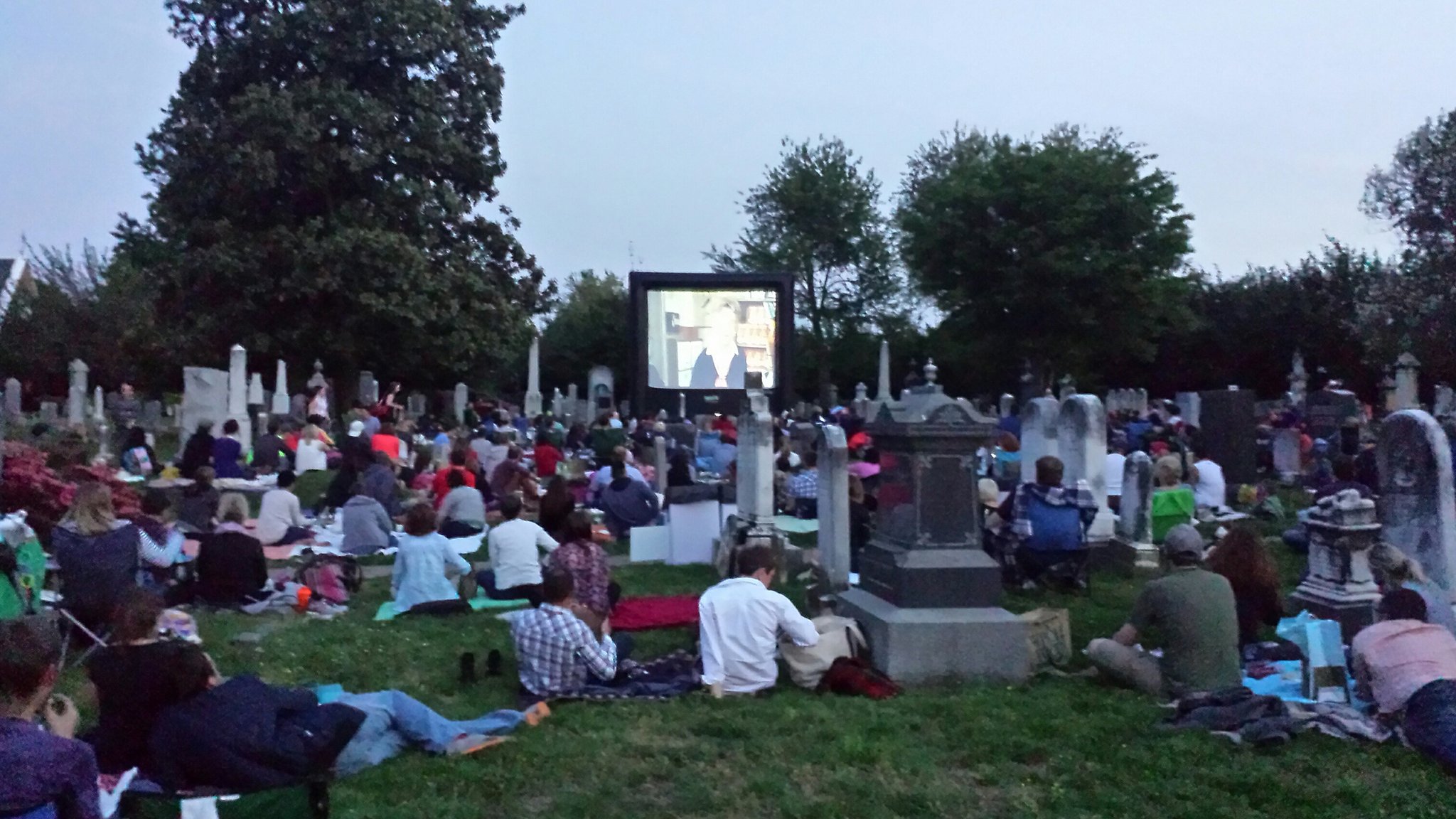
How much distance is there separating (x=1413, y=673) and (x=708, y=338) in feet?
78.6

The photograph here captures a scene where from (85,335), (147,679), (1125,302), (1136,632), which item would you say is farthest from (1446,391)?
(85,335)

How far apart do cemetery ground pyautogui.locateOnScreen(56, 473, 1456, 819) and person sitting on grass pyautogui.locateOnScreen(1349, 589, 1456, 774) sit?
0.14m

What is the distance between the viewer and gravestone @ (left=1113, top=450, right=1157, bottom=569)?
12.2 meters

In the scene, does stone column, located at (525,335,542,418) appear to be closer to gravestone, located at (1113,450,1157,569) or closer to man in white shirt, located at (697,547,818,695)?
gravestone, located at (1113,450,1157,569)

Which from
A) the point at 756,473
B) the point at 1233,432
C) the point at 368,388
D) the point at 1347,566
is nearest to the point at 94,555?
the point at 756,473

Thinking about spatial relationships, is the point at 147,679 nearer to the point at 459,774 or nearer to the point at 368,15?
the point at 459,774

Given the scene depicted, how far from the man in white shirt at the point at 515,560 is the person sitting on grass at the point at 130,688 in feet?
17.5

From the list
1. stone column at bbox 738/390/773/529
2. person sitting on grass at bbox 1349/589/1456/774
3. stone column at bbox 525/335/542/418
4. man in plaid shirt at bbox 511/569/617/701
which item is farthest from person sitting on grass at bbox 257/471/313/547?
stone column at bbox 525/335/542/418

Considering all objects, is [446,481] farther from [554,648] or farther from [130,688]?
[130,688]

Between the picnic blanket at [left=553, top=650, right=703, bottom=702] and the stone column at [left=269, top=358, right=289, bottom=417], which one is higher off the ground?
the stone column at [left=269, top=358, right=289, bottom=417]

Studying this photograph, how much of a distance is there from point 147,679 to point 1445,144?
3518 cm

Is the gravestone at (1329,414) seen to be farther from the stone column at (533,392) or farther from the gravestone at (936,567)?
the stone column at (533,392)

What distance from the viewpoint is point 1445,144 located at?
32.6 m

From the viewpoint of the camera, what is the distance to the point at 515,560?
425 inches
